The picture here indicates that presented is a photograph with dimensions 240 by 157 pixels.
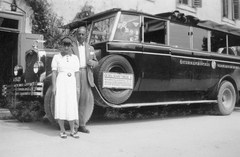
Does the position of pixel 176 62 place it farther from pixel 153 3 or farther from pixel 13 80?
pixel 153 3

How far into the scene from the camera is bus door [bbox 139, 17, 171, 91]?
600cm

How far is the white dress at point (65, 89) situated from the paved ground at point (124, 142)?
376mm

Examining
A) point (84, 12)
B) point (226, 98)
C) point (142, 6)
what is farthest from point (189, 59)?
point (142, 6)

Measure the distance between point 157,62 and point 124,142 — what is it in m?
2.52

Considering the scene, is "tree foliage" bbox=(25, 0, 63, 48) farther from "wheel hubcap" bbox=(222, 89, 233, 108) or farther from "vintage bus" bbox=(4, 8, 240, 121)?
"wheel hubcap" bbox=(222, 89, 233, 108)

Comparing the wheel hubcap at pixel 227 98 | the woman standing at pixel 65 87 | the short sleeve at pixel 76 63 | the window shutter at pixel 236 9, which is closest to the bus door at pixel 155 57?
the short sleeve at pixel 76 63

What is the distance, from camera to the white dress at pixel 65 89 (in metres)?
4.32

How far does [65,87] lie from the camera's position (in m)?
4.36

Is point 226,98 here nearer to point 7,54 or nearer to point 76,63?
point 76,63

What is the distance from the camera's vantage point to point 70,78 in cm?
439

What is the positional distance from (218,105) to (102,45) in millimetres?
3831

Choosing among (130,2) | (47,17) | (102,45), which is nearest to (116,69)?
(102,45)

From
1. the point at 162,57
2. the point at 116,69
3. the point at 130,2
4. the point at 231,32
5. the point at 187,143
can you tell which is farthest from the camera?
the point at 130,2

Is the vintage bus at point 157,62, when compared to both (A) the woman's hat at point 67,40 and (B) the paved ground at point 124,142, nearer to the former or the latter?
(B) the paved ground at point 124,142
